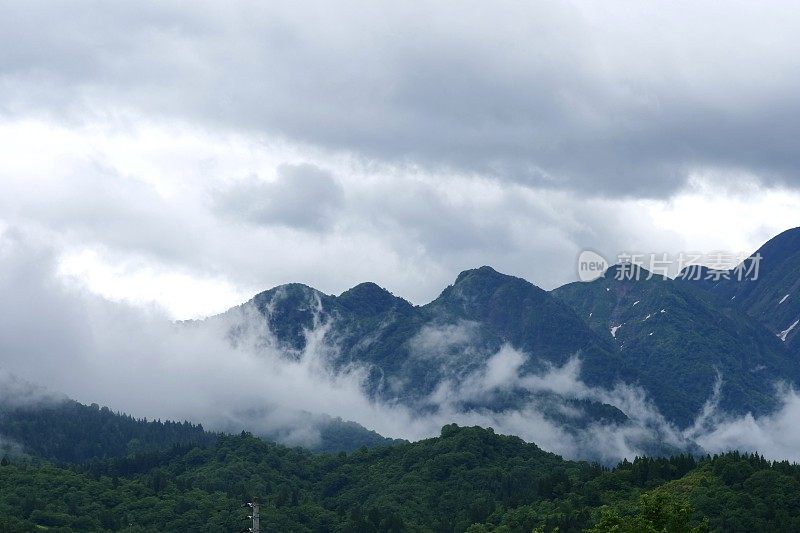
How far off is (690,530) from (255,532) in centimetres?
7845

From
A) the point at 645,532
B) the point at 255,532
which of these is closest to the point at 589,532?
the point at 645,532

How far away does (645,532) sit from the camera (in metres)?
171

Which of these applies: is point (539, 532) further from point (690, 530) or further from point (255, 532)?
point (255, 532)

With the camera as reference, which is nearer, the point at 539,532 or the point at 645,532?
the point at 645,532

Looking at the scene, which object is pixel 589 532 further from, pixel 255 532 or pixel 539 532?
pixel 255 532

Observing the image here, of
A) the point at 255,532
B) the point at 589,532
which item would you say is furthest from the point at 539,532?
the point at 255,532

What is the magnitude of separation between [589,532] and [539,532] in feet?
60.6

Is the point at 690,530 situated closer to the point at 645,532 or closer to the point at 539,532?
the point at 645,532

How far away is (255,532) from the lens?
399 ft

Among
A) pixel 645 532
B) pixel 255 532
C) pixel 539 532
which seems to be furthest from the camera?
pixel 539 532

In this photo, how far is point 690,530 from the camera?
177m

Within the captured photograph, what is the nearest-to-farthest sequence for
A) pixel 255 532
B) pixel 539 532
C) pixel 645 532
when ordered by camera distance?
pixel 255 532
pixel 645 532
pixel 539 532

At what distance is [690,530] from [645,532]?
950cm

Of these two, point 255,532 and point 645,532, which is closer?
point 255,532
